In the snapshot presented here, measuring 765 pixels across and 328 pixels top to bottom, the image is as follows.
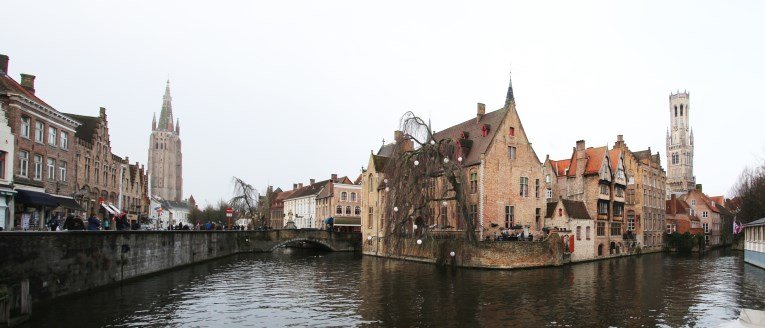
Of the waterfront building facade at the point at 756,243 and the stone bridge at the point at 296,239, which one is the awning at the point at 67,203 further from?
the waterfront building facade at the point at 756,243

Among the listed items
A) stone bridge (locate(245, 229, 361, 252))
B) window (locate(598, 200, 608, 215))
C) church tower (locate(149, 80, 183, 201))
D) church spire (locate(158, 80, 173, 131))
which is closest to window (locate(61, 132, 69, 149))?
stone bridge (locate(245, 229, 361, 252))

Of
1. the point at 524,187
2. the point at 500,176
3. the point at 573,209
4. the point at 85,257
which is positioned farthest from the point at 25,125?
the point at 573,209

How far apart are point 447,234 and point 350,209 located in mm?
42285

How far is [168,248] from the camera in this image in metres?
34.9

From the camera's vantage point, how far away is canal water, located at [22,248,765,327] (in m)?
18.6

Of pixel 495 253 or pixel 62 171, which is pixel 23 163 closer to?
pixel 62 171

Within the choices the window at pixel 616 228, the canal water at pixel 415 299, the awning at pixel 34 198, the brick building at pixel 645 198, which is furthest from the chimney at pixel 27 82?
the brick building at pixel 645 198

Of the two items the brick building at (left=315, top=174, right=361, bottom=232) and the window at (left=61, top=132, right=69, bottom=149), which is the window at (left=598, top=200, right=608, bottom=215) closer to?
the brick building at (left=315, top=174, right=361, bottom=232)

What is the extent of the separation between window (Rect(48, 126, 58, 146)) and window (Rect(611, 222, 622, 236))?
49.6 m

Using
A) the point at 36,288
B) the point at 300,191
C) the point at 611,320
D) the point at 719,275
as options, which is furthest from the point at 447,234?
the point at 300,191

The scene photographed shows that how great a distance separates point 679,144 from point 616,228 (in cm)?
11846

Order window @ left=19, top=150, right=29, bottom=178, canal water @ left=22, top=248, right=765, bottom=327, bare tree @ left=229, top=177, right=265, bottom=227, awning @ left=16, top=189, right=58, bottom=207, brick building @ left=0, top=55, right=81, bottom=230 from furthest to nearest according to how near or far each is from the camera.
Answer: bare tree @ left=229, top=177, right=265, bottom=227 < window @ left=19, top=150, right=29, bottom=178 < brick building @ left=0, top=55, right=81, bottom=230 < awning @ left=16, top=189, right=58, bottom=207 < canal water @ left=22, top=248, right=765, bottom=327

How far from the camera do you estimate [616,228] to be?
5416 cm

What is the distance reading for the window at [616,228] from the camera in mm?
53500
